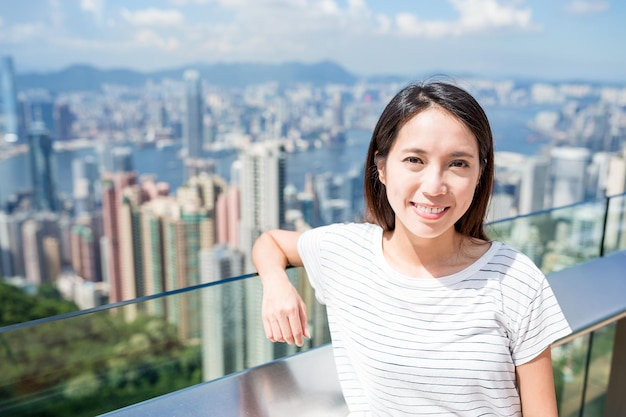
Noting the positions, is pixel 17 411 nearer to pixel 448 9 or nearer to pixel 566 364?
pixel 566 364

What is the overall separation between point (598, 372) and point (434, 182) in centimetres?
124

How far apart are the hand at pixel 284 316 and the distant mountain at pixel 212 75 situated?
59.3 ft

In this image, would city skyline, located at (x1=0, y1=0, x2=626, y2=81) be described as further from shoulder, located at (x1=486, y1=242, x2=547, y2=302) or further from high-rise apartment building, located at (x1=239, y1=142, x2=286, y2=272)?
shoulder, located at (x1=486, y1=242, x2=547, y2=302)

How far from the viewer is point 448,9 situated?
2189 centimetres

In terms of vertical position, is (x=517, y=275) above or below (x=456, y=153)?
below

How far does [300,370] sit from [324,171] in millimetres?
14337

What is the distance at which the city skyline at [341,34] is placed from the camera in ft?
60.3

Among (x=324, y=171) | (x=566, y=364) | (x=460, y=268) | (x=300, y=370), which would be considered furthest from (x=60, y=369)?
(x=324, y=171)

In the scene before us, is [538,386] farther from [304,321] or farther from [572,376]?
[572,376]

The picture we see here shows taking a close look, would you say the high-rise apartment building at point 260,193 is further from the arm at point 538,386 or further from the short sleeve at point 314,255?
the arm at point 538,386

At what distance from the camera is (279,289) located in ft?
3.22

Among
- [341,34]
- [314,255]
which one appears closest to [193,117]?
[341,34]

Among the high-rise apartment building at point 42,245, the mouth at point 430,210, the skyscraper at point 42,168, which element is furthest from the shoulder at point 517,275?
the skyscraper at point 42,168

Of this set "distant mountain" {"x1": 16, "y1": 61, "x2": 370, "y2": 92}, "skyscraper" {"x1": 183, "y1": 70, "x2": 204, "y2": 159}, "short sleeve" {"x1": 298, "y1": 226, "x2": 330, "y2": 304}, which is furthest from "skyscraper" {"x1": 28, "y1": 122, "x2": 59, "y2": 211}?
"short sleeve" {"x1": 298, "y1": 226, "x2": 330, "y2": 304}
